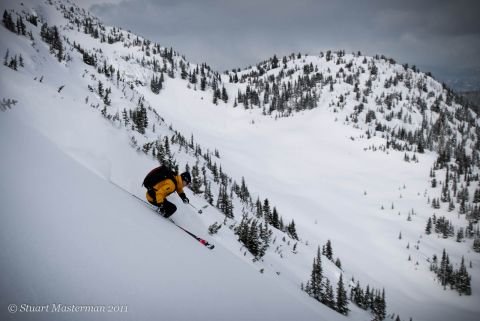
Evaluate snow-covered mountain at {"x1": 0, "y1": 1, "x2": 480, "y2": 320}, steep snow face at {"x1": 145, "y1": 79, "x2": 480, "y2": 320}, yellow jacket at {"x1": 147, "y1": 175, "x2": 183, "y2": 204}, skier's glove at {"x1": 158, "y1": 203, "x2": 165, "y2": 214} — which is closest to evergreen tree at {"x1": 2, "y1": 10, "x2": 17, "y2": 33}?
snow-covered mountain at {"x1": 0, "y1": 1, "x2": 480, "y2": 320}

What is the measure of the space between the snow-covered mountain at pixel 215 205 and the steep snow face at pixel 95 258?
0.03 meters

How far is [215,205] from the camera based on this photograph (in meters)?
17.5

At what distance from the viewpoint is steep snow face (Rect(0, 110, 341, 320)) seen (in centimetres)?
322

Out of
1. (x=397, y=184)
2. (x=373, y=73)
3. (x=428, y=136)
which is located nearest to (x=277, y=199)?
(x=397, y=184)

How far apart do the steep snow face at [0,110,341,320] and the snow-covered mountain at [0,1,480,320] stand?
28 millimetres

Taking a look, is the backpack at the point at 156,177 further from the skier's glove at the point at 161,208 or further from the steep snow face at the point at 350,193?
the steep snow face at the point at 350,193

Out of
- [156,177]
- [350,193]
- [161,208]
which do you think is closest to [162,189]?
[156,177]

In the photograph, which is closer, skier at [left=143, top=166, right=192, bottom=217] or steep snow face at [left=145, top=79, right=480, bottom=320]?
skier at [left=143, top=166, right=192, bottom=217]

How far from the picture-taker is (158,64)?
330 ft

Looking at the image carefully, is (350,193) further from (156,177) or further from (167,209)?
(156,177)

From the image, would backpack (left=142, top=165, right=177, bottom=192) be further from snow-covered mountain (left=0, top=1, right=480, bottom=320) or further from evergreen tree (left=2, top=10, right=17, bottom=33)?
evergreen tree (left=2, top=10, right=17, bottom=33)

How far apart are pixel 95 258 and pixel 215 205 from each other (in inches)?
539

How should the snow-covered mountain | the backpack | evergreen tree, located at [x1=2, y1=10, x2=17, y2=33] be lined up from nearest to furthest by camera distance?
the snow-covered mountain, the backpack, evergreen tree, located at [x1=2, y1=10, x2=17, y2=33]

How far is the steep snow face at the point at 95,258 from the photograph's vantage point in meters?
3.22
